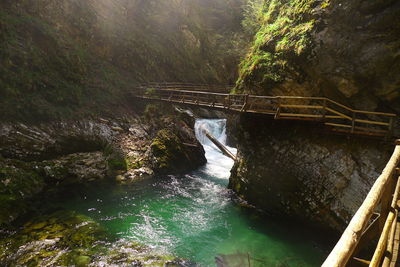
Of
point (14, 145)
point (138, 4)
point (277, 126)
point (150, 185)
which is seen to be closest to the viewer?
point (14, 145)

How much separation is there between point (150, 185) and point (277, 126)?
834cm

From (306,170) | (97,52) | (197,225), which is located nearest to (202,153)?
(197,225)

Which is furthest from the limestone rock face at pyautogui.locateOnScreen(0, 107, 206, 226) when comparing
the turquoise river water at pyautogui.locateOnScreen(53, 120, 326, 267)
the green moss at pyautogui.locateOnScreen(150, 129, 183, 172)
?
the turquoise river water at pyautogui.locateOnScreen(53, 120, 326, 267)

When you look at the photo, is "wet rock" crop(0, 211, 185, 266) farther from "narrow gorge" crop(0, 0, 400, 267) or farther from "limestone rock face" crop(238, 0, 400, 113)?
"limestone rock face" crop(238, 0, 400, 113)

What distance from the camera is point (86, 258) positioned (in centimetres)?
712

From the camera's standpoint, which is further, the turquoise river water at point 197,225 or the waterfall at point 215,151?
the waterfall at point 215,151

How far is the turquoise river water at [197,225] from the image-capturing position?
8562 millimetres

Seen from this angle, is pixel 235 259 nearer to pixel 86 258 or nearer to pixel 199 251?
pixel 199 251

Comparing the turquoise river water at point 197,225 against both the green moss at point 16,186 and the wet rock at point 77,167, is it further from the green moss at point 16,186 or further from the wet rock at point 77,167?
the green moss at point 16,186

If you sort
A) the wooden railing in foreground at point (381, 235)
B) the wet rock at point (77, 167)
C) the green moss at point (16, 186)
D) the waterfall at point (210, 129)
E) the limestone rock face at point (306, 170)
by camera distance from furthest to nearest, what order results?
the waterfall at point (210, 129) < the wet rock at point (77, 167) < the limestone rock face at point (306, 170) < the green moss at point (16, 186) < the wooden railing in foreground at point (381, 235)

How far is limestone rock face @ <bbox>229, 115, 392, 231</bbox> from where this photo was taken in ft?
29.1

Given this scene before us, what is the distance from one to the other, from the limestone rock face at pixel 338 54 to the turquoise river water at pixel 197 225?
6.65m

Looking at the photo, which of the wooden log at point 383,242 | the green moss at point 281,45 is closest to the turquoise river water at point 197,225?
the wooden log at point 383,242

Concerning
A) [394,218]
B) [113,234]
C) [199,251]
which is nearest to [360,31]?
[394,218]
